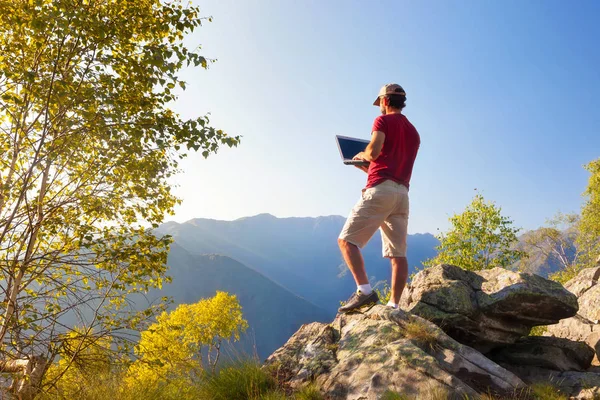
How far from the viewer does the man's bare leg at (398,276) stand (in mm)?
6418

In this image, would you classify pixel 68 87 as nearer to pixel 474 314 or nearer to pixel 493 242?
pixel 474 314

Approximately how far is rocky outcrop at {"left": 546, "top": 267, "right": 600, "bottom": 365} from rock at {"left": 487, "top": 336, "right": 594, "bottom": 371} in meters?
0.73

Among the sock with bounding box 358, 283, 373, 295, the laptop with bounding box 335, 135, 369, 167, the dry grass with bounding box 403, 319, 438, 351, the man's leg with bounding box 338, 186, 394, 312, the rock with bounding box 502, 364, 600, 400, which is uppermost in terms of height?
the laptop with bounding box 335, 135, 369, 167

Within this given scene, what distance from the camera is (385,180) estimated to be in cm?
607

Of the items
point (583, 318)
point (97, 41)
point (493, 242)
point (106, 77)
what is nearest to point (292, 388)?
point (106, 77)

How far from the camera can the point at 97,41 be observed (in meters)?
5.27

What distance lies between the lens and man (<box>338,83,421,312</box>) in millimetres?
6047

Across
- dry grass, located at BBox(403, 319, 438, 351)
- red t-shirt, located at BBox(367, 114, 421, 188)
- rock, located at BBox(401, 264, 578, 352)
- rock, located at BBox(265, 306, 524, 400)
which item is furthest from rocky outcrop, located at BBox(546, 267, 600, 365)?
red t-shirt, located at BBox(367, 114, 421, 188)

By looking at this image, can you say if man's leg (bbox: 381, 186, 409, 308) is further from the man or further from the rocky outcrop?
the rocky outcrop

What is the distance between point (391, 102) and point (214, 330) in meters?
34.9

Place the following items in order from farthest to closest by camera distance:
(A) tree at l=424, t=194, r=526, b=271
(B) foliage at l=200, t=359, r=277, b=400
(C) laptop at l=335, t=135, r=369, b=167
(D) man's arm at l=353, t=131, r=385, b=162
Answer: (A) tree at l=424, t=194, r=526, b=271
(C) laptop at l=335, t=135, r=369, b=167
(D) man's arm at l=353, t=131, r=385, b=162
(B) foliage at l=200, t=359, r=277, b=400

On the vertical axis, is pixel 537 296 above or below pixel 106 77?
below

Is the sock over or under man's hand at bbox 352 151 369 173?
under

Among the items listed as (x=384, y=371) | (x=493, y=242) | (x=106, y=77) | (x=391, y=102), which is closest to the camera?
(x=384, y=371)
